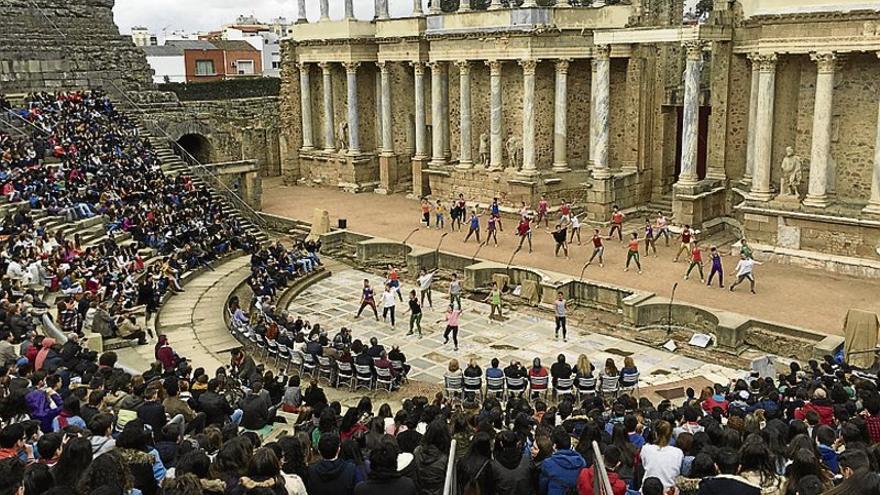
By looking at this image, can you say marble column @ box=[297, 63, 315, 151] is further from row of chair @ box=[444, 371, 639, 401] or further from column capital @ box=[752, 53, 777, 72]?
row of chair @ box=[444, 371, 639, 401]

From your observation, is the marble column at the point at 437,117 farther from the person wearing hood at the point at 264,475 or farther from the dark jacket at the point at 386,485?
the person wearing hood at the point at 264,475

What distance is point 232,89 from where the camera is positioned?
164 feet

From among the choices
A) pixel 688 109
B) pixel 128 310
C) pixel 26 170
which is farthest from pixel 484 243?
pixel 26 170

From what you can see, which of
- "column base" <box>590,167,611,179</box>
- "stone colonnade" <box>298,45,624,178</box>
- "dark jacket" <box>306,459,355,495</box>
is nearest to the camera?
"dark jacket" <box>306,459,355,495</box>

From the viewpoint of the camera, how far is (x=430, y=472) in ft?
26.8

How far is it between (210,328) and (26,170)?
11.0m

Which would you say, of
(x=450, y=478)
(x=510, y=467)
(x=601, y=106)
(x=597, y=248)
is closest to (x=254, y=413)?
(x=510, y=467)

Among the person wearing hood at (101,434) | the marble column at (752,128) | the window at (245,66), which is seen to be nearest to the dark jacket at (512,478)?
the person wearing hood at (101,434)

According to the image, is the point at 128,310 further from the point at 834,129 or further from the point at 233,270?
the point at 834,129

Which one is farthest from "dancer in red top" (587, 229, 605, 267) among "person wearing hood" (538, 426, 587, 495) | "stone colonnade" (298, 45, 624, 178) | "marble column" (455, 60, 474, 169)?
"person wearing hood" (538, 426, 587, 495)

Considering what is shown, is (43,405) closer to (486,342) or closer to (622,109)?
(486,342)

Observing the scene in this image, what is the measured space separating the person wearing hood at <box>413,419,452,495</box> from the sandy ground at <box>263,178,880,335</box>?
1475 cm

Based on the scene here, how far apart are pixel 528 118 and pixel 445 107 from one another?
5.69m

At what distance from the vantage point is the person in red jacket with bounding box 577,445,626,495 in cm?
790
